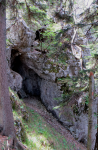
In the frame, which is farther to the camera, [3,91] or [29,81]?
[29,81]

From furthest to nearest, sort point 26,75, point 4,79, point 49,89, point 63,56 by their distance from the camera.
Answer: point 26,75, point 49,89, point 63,56, point 4,79

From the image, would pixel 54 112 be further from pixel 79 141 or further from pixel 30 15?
pixel 30 15

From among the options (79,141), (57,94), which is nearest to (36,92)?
(57,94)

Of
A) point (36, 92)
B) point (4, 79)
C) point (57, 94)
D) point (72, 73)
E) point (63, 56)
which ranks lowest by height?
point (36, 92)

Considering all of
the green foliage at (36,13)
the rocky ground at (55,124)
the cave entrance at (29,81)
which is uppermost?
the green foliage at (36,13)

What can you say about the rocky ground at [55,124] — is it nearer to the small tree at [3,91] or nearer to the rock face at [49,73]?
the rock face at [49,73]

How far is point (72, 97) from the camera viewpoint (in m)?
5.19

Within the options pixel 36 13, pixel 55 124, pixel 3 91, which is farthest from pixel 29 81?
pixel 36 13

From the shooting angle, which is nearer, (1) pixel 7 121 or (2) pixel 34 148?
(1) pixel 7 121

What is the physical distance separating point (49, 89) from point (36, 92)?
3610mm

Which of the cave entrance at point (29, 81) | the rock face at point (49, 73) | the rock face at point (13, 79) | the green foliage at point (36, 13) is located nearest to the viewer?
the green foliage at point (36, 13)

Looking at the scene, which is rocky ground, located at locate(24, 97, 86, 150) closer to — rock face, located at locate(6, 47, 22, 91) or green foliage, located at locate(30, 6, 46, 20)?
rock face, located at locate(6, 47, 22, 91)

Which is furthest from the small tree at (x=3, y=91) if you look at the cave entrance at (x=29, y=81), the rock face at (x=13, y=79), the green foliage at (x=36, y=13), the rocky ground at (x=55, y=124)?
the cave entrance at (x=29, y=81)

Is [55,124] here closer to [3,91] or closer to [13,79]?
[13,79]
